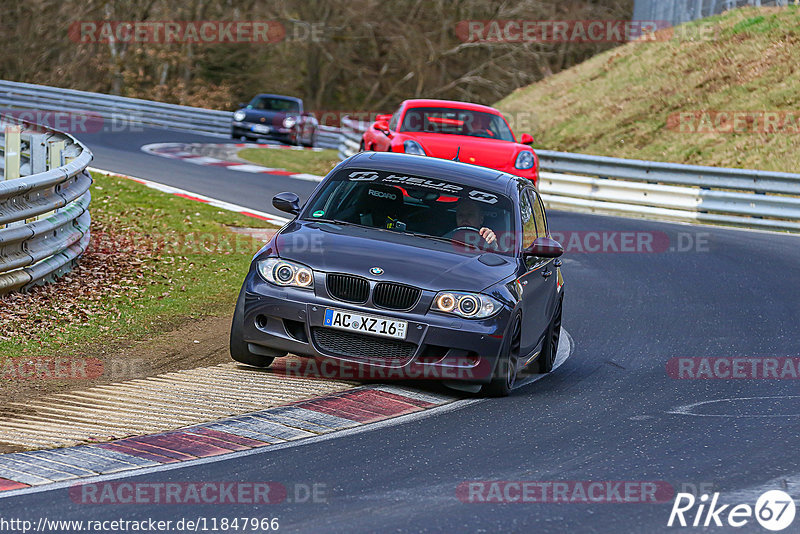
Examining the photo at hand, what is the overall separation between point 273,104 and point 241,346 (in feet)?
89.3

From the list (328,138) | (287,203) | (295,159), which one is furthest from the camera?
(328,138)

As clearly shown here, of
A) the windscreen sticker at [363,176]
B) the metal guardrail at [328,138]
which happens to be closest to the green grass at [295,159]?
the metal guardrail at [328,138]

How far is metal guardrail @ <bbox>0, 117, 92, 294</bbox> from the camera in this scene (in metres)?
9.77

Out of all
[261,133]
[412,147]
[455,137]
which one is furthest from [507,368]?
[261,133]

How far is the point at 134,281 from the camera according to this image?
11664 mm

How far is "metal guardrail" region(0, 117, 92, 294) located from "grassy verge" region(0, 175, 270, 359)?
19 centimetres

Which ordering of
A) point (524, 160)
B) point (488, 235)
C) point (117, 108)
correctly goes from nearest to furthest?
point (488, 235) → point (524, 160) → point (117, 108)

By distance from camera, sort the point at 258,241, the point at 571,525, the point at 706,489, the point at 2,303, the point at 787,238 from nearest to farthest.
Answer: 1. the point at 571,525
2. the point at 706,489
3. the point at 2,303
4. the point at 258,241
5. the point at 787,238

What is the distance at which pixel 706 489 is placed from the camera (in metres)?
5.76

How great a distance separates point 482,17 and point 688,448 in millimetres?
44598

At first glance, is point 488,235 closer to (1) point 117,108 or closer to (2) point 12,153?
(2) point 12,153

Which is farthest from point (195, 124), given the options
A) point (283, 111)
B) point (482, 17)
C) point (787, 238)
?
point (787, 238)

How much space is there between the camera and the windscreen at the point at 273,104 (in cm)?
3447

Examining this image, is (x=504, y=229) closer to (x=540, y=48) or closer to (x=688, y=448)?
(x=688, y=448)
